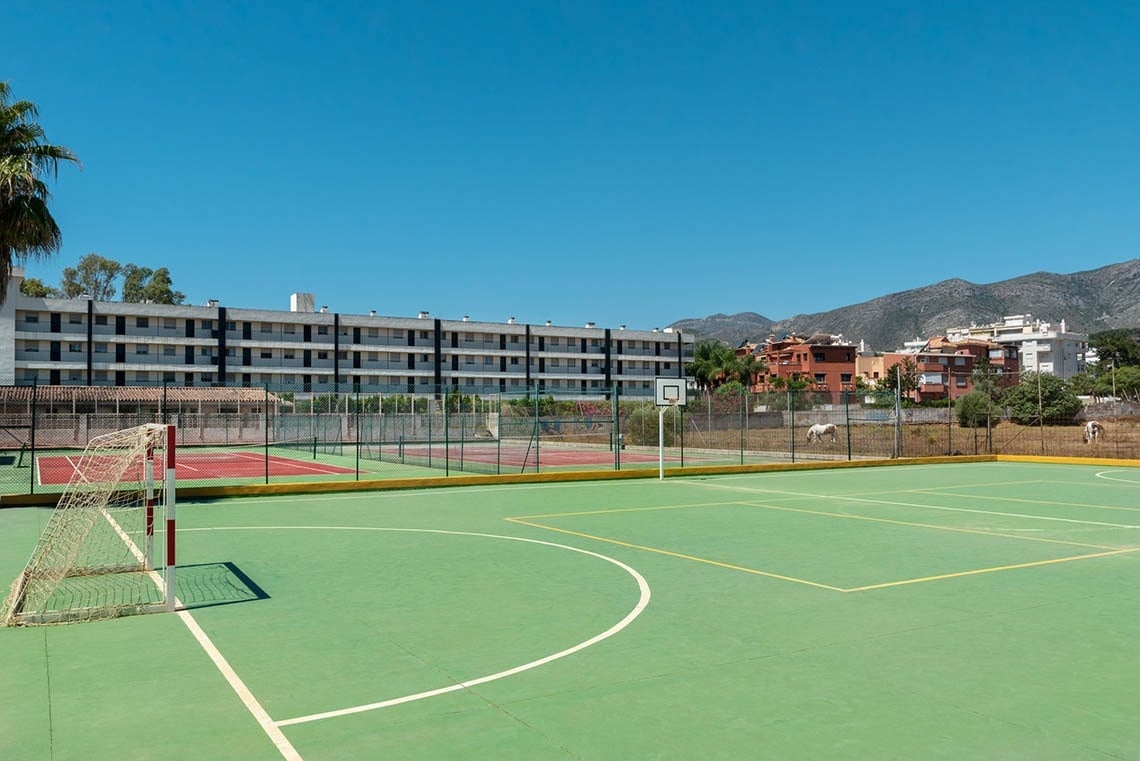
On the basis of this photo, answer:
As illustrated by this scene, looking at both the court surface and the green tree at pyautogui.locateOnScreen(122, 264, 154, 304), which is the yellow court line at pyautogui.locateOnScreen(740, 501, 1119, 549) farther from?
the green tree at pyautogui.locateOnScreen(122, 264, 154, 304)

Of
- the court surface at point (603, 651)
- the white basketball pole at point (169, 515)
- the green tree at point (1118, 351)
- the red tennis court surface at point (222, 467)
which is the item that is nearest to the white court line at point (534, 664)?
the court surface at point (603, 651)

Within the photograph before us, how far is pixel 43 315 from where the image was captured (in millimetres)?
72250

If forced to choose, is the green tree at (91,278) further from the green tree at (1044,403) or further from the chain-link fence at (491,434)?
the green tree at (1044,403)

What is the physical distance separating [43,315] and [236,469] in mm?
50513

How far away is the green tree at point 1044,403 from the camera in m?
64.6

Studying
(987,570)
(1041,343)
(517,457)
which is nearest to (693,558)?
(987,570)

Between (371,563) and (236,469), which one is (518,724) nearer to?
(371,563)

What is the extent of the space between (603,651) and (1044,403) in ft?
224

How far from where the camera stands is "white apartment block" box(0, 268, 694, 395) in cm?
7256

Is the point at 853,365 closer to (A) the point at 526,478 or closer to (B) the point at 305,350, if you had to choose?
(B) the point at 305,350

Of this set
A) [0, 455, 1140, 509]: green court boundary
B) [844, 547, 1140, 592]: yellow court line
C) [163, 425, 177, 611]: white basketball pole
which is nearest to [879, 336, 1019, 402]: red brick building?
[0, 455, 1140, 509]: green court boundary

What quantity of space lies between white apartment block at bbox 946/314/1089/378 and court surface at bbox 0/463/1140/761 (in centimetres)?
16867

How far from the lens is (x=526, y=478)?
2569cm

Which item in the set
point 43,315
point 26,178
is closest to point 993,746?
point 26,178
